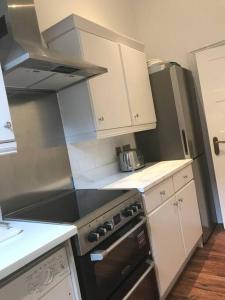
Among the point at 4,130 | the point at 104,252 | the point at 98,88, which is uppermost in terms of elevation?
the point at 98,88

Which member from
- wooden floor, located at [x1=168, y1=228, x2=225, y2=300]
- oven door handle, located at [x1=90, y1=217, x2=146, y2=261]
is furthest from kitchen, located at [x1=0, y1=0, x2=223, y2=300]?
wooden floor, located at [x1=168, y1=228, x2=225, y2=300]

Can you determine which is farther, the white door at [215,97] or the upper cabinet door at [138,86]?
the white door at [215,97]

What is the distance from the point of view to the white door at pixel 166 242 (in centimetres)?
191

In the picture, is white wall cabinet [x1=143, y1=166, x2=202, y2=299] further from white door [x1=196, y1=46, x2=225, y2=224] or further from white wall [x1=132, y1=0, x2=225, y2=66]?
white wall [x1=132, y1=0, x2=225, y2=66]

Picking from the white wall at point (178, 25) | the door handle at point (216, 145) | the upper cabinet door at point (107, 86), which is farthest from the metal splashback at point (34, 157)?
the white wall at point (178, 25)

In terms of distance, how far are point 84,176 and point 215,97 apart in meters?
1.67

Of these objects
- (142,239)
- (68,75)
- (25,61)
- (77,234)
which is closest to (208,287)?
(142,239)

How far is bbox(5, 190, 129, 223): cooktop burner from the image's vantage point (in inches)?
59.9

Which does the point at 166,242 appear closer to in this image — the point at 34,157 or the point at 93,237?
the point at 93,237

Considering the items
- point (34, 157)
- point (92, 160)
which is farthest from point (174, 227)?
point (34, 157)

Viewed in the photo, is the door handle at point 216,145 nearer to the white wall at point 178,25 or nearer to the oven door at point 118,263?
the white wall at point 178,25

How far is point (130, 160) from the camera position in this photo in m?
2.67

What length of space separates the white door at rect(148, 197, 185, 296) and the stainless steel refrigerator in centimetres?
75

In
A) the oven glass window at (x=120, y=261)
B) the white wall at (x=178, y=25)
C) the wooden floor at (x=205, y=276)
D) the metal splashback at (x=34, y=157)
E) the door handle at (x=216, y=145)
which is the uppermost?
the white wall at (x=178, y=25)
